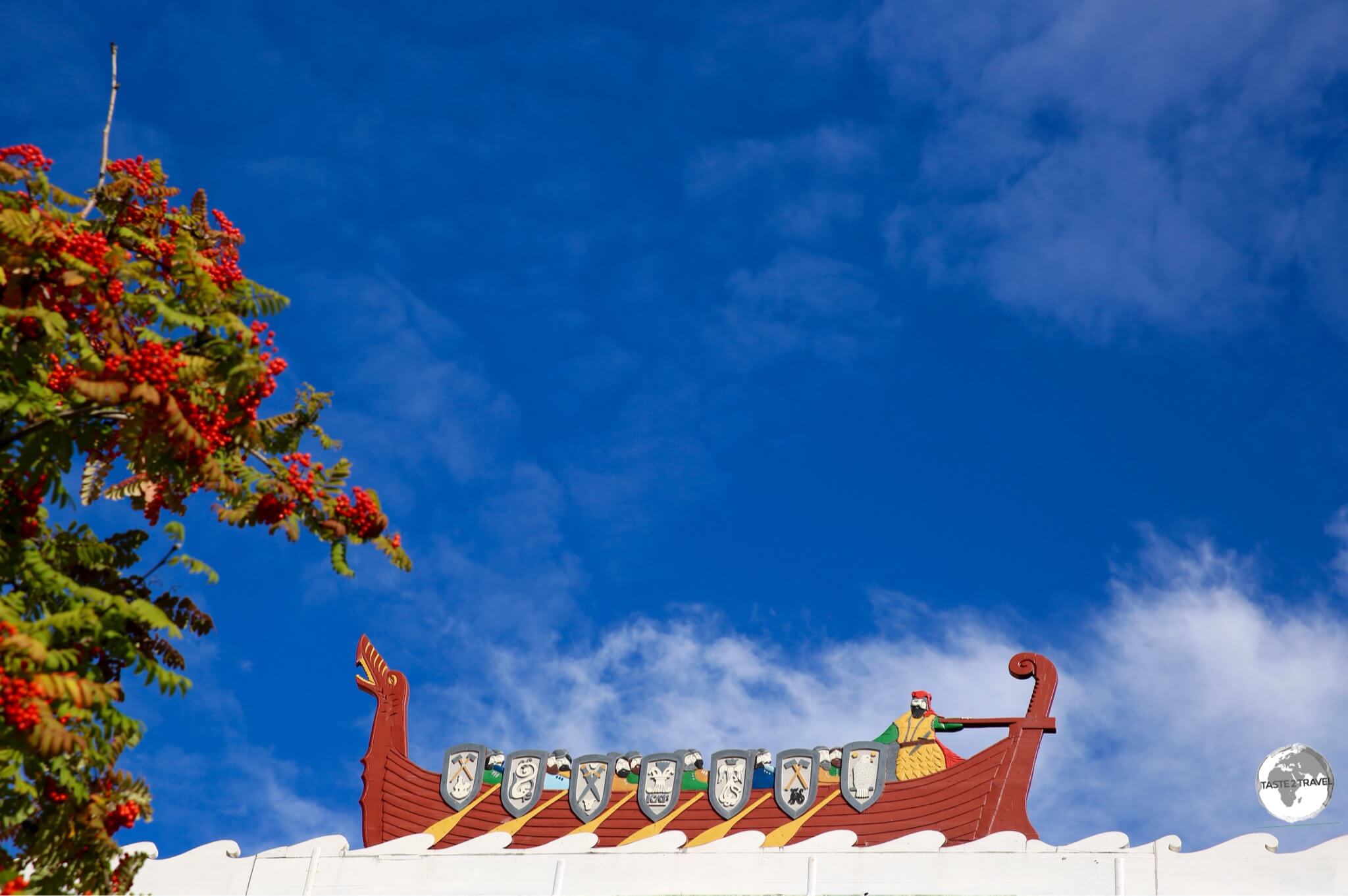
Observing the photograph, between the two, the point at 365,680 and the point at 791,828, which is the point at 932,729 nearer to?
the point at 791,828

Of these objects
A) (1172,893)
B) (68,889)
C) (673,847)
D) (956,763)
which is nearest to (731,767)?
(673,847)

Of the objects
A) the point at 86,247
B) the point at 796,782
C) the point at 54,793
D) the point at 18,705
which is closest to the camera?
the point at 18,705

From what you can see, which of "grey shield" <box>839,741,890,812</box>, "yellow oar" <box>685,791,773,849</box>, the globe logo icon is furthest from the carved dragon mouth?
the globe logo icon

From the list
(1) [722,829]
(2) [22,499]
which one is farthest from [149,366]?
(1) [722,829]

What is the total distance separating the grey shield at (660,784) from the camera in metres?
24.8

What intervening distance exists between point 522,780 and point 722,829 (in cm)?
436

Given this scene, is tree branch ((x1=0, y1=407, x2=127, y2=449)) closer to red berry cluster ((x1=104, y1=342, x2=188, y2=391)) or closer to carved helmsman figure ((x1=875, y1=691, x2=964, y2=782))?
red berry cluster ((x1=104, y1=342, x2=188, y2=391))

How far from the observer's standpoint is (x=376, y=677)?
28312mm

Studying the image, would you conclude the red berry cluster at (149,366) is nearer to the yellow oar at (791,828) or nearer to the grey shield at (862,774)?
the yellow oar at (791,828)

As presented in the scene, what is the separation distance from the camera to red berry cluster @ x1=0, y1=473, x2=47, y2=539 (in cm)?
934

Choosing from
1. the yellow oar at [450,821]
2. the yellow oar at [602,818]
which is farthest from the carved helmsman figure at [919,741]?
the yellow oar at [450,821]

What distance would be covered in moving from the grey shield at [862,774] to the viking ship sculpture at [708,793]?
2 centimetres

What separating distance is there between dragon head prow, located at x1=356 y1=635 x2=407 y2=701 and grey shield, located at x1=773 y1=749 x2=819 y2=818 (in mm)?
8751

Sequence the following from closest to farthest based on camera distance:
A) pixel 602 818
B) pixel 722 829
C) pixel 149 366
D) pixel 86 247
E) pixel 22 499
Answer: pixel 149 366 → pixel 86 247 → pixel 22 499 → pixel 722 829 → pixel 602 818
